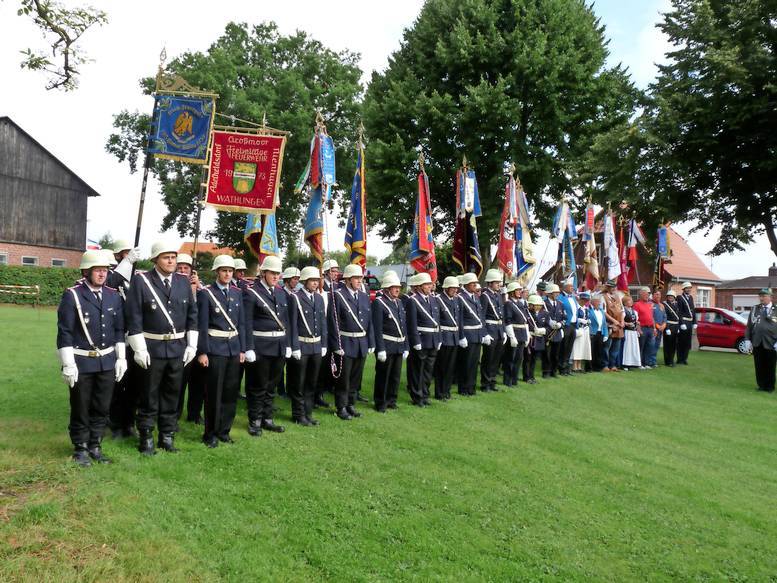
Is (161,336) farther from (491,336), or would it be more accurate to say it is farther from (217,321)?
(491,336)

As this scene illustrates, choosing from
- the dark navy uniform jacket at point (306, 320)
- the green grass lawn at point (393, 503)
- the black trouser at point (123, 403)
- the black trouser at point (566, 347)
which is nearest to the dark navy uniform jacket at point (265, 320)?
the dark navy uniform jacket at point (306, 320)

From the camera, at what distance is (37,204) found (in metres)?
35.6

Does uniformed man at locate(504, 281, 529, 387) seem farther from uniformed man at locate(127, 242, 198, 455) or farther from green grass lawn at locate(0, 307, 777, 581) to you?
uniformed man at locate(127, 242, 198, 455)

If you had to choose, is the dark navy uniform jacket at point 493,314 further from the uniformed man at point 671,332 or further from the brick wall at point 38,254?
the brick wall at point 38,254

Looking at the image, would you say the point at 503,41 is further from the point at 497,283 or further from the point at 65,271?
the point at 65,271

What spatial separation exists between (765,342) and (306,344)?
11.0 meters

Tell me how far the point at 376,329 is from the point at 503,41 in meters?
15.8

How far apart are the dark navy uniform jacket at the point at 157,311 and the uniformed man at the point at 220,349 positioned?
36 cm

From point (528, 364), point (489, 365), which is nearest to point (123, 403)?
point (489, 365)

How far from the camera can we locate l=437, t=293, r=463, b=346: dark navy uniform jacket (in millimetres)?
10719

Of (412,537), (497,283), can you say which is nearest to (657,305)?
(497,283)

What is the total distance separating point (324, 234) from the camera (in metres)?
9.66

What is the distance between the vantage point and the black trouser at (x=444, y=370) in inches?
426

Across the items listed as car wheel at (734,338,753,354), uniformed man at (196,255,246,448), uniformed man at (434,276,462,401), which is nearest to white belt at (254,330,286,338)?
uniformed man at (196,255,246,448)
